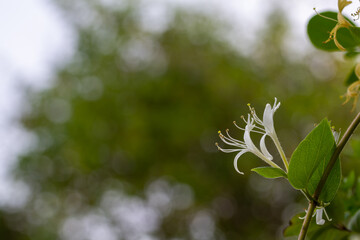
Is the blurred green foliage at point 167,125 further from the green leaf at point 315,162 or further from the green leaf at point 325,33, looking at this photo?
the green leaf at point 315,162

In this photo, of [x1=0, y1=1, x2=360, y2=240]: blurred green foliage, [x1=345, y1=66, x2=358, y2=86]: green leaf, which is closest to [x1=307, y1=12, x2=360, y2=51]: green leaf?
[x1=345, y1=66, x2=358, y2=86]: green leaf

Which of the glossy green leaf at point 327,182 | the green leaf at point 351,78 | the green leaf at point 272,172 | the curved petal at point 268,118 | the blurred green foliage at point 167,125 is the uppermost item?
the blurred green foliage at point 167,125

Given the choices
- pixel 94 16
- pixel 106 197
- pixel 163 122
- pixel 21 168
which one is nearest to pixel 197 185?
pixel 163 122

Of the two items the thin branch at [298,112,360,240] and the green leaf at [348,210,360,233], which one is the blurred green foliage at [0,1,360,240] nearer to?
the green leaf at [348,210,360,233]

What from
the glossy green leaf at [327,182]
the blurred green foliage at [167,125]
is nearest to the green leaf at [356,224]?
the glossy green leaf at [327,182]

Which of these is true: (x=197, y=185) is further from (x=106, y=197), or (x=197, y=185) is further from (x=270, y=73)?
(x=270, y=73)

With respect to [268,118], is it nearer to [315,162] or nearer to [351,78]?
[315,162]

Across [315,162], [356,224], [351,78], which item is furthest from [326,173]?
[351,78]
